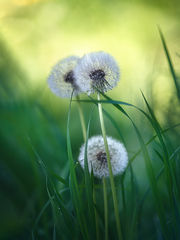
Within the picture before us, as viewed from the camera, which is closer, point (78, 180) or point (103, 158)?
point (103, 158)

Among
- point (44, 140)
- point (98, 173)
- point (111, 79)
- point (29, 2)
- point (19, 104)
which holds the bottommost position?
point (98, 173)

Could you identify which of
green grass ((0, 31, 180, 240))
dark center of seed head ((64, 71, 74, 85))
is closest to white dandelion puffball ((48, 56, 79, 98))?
dark center of seed head ((64, 71, 74, 85))

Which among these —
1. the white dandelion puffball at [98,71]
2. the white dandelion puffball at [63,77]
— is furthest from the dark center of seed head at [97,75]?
the white dandelion puffball at [63,77]

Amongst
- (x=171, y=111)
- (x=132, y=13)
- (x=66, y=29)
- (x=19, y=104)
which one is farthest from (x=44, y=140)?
(x=132, y=13)

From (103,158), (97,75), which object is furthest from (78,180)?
(97,75)

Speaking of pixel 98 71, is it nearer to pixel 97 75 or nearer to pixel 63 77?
pixel 97 75

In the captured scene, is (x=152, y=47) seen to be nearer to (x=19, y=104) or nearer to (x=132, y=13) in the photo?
(x=132, y=13)
